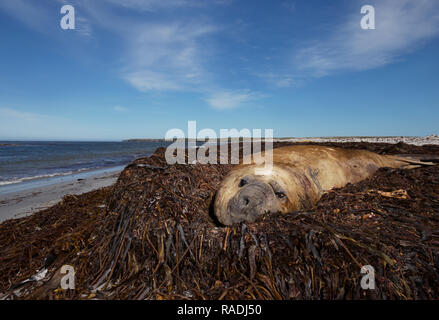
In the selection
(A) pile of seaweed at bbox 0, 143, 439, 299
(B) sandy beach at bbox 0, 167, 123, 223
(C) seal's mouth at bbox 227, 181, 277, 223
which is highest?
(C) seal's mouth at bbox 227, 181, 277, 223

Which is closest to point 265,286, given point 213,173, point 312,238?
point 312,238

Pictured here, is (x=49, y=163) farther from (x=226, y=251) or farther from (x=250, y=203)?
(x=226, y=251)

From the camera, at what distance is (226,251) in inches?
93.0

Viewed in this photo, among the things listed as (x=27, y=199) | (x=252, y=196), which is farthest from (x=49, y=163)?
(x=252, y=196)

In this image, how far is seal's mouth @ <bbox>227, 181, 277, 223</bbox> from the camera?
2.80 meters

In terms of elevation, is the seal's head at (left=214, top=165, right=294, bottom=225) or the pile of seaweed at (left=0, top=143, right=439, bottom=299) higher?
the seal's head at (left=214, top=165, right=294, bottom=225)

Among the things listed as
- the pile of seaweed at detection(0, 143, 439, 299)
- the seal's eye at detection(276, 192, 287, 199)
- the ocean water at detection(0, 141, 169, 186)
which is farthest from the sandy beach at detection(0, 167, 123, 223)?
the seal's eye at detection(276, 192, 287, 199)

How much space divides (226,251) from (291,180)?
1.66 meters

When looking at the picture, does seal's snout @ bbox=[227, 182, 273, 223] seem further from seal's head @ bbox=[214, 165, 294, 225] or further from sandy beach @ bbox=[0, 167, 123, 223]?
sandy beach @ bbox=[0, 167, 123, 223]

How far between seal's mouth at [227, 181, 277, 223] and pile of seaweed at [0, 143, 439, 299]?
16 centimetres

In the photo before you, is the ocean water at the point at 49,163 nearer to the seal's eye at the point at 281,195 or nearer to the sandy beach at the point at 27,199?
the sandy beach at the point at 27,199
